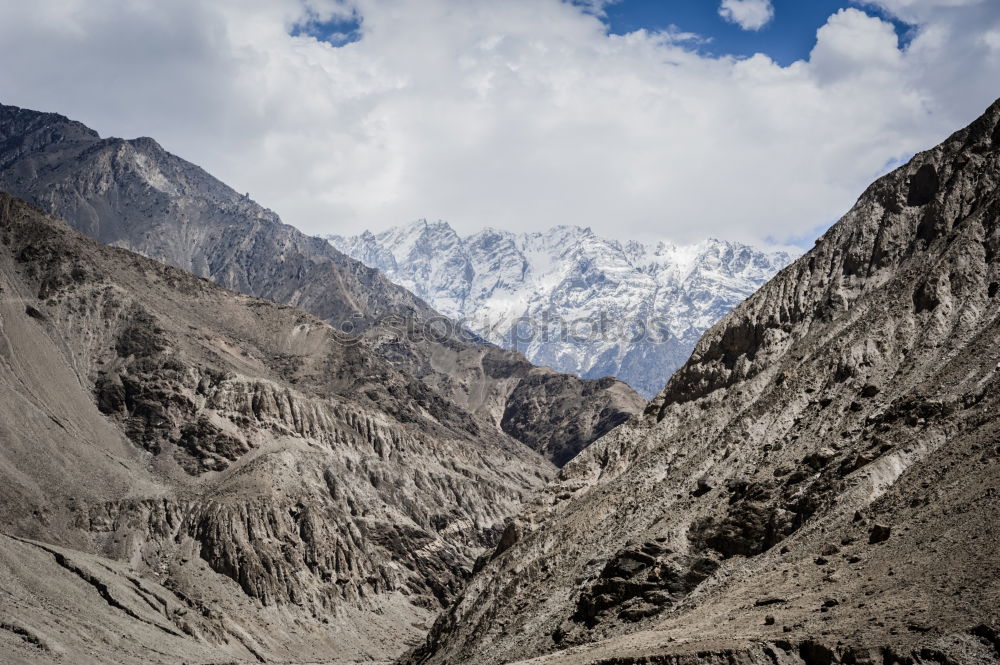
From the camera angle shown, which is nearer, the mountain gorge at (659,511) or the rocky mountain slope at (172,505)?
the mountain gorge at (659,511)

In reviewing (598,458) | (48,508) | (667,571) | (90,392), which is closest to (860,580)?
(667,571)

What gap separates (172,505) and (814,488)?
384 feet

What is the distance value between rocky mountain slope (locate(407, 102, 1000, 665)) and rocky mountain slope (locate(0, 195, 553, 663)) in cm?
5337

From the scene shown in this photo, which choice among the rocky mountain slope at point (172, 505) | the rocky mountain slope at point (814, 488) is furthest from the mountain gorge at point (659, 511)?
the rocky mountain slope at point (172, 505)

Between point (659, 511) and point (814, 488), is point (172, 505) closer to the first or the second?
point (659, 511)

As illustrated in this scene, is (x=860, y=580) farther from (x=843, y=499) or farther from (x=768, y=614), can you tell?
(x=843, y=499)

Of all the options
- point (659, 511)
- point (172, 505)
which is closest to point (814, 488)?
point (659, 511)

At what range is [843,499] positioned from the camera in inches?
2208

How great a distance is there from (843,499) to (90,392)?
147201 mm

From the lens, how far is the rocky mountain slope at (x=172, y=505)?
122 metres

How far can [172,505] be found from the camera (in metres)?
155

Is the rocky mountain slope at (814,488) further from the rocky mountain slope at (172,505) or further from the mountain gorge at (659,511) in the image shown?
the rocky mountain slope at (172,505)

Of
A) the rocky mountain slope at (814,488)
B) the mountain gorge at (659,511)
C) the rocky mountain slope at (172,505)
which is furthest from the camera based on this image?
the rocky mountain slope at (172,505)

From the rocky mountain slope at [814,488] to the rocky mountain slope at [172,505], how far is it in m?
53.4
